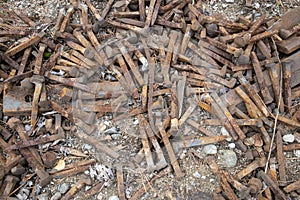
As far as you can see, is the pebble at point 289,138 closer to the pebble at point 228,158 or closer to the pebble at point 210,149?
the pebble at point 228,158

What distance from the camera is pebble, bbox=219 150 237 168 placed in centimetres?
497

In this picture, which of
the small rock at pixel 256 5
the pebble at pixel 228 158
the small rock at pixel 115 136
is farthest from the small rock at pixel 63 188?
the small rock at pixel 256 5

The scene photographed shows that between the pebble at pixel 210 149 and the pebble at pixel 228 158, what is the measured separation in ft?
0.32

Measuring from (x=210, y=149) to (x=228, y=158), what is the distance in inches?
10.9

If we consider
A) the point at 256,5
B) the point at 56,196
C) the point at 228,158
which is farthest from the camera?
the point at 256,5

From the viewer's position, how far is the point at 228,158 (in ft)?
16.4

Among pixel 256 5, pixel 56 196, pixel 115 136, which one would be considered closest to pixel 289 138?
pixel 256 5

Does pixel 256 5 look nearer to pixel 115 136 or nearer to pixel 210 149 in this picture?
pixel 210 149

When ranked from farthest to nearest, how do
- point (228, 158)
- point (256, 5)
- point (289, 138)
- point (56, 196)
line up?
point (256, 5) → point (289, 138) → point (228, 158) → point (56, 196)

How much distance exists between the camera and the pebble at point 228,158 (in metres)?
4.97

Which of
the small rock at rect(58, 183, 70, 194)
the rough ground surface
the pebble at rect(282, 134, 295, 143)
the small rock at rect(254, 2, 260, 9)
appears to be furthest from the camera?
the small rock at rect(254, 2, 260, 9)

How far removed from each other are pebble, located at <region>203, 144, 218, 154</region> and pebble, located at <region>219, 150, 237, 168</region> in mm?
97

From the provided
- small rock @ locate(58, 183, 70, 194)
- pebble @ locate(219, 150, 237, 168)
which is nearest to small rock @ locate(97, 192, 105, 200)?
small rock @ locate(58, 183, 70, 194)

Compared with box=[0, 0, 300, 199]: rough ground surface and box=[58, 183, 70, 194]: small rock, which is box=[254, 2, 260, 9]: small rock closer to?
box=[0, 0, 300, 199]: rough ground surface
